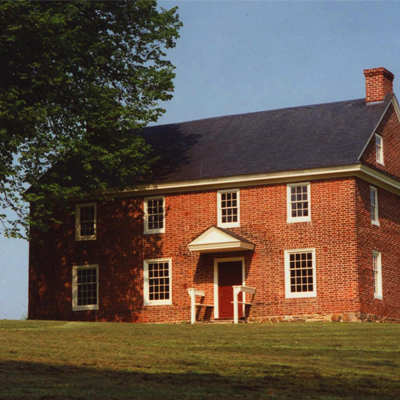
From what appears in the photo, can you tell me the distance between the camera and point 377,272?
1375 inches

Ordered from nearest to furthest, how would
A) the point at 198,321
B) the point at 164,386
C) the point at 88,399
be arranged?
the point at 88,399
the point at 164,386
the point at 198,321

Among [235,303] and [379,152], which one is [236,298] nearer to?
[235,303]

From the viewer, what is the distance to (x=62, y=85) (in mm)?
32781

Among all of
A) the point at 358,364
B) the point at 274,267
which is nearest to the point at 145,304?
the point at 274,267

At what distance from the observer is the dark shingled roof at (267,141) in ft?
114

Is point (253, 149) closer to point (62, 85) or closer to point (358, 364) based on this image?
point (62, 85)

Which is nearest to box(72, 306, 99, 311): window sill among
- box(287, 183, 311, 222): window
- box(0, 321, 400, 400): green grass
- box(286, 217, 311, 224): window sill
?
box(286, 217, 311, 224): window sill

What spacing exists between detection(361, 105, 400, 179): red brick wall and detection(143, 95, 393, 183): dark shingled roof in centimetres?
63

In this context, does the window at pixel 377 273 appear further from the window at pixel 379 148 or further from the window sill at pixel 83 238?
the window sill at pixel 83 238

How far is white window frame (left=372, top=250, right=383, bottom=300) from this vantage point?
34625 millimetres

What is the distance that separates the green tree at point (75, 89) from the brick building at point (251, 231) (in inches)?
102

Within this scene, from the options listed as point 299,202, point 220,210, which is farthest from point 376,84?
point 220,210

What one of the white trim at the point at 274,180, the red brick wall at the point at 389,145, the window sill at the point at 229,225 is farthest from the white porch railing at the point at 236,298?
the red brick wall at the point at 389,145

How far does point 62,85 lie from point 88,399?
21477 millimetres
